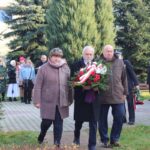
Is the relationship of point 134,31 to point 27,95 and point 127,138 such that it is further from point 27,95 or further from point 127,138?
point 127,138

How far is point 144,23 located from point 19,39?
9.74 m

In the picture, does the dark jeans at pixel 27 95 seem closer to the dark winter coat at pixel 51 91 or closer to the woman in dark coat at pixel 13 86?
the woman in dark coat at pixel 13 86

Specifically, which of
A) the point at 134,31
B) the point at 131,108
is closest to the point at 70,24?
the point at 134,31

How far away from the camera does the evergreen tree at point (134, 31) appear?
36844mm

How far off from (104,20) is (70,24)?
122 inches

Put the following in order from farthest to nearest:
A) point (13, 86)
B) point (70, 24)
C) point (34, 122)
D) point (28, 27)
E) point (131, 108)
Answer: point (28, 27) < point (70, 24) < point (13, 86) < point (34, 122) < point (131, 108)

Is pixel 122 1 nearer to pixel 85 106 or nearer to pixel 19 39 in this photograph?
pixel 19 39

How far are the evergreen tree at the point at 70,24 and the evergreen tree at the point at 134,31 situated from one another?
6.52 metres

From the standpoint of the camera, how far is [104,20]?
33031mm

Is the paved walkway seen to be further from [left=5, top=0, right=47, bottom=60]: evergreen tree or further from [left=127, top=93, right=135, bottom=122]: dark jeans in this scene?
[left=5, top=0, right=47, bottom=60]: evergreen tree

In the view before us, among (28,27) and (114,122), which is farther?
(28,27)

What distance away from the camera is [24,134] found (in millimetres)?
10367

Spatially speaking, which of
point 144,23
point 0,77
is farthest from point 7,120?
point 144,23

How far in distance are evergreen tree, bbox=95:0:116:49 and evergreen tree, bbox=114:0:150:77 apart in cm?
396
